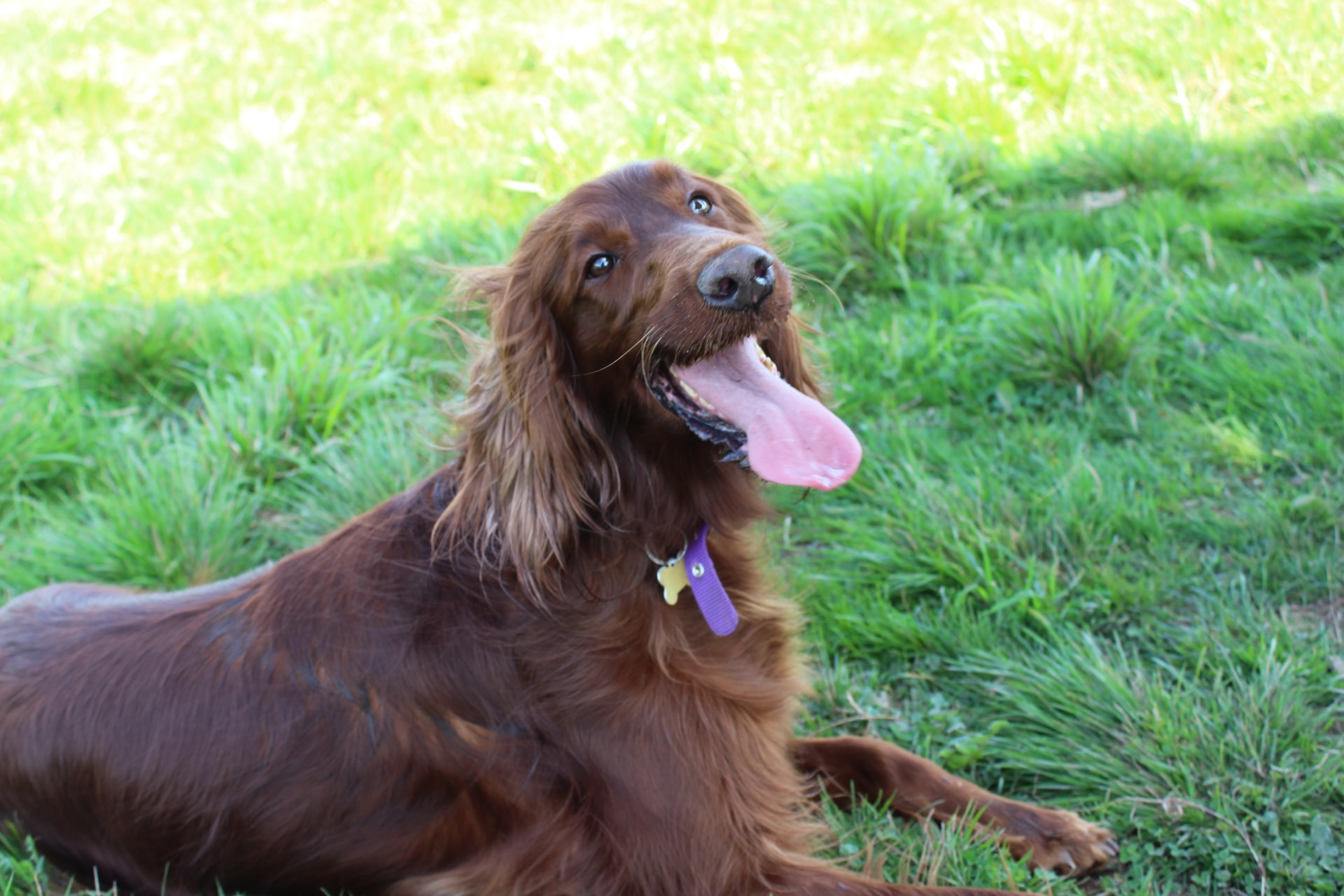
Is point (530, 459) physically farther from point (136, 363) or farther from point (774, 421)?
point (136, 363)

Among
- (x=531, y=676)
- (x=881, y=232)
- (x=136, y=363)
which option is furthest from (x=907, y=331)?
(x=136, y=363)

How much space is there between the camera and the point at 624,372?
2334 millimetres

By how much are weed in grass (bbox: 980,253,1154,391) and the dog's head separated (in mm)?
1548

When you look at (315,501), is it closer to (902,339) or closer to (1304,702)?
(902,339)

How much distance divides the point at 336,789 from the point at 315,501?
63.7 inches

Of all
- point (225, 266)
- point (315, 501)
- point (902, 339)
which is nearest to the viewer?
point (315, 501)

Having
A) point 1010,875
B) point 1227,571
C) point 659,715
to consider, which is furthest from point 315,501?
point 1227,571

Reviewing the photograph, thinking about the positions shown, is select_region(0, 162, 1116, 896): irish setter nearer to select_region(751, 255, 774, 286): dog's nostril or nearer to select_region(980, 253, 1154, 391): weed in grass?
select_region(751, 255, 774, 286): dog's nostril

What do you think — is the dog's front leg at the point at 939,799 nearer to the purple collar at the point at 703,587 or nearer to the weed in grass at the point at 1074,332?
the purple collar at the point at 703,587

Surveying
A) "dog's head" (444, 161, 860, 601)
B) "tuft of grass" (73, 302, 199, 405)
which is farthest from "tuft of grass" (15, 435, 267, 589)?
"dog's head" (444, 161, 860, 601)

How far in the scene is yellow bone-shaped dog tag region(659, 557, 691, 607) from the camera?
7.55 ft

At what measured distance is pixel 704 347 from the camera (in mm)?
2182

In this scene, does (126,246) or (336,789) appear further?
(126,246)

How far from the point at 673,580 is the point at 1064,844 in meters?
1.01
